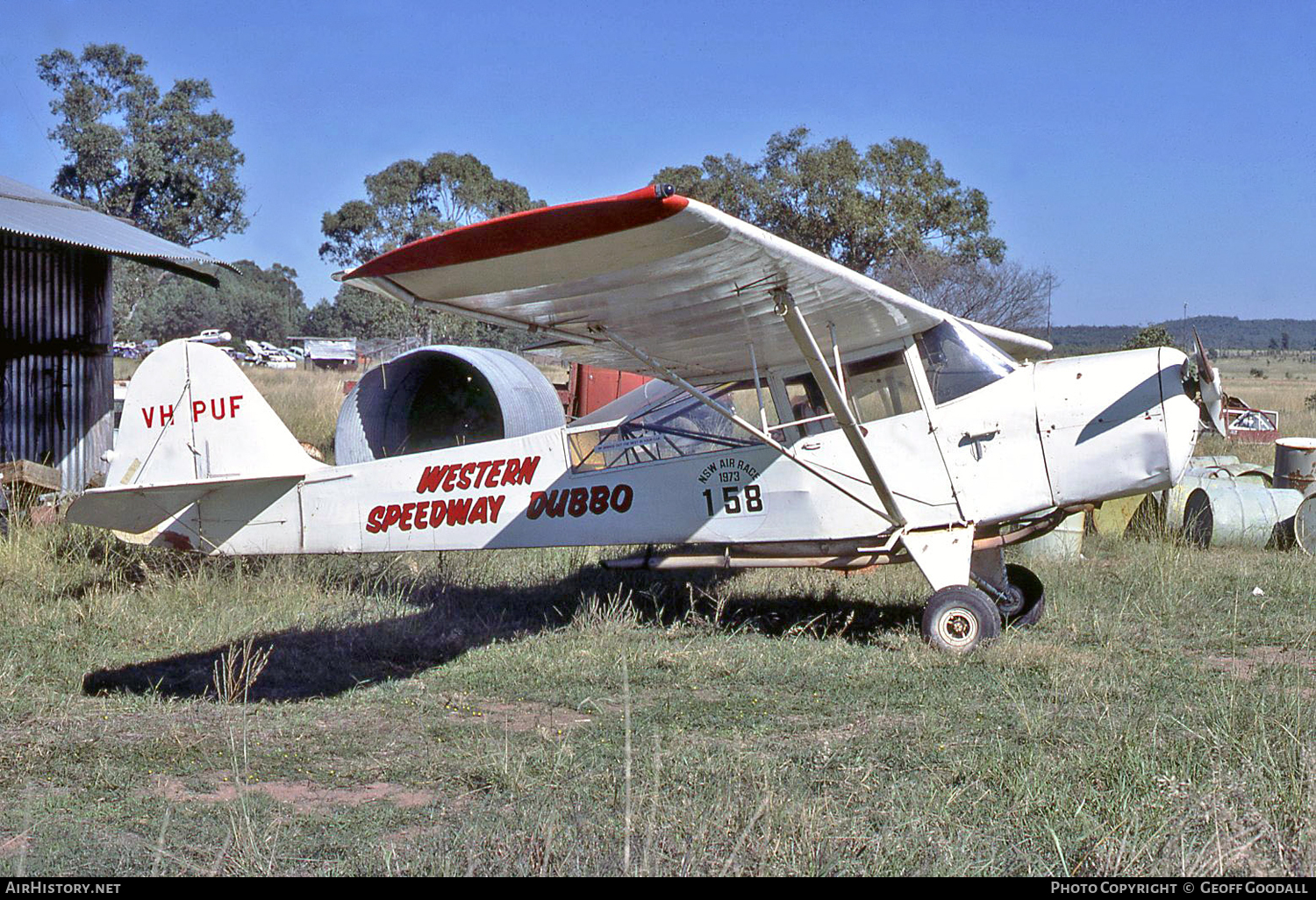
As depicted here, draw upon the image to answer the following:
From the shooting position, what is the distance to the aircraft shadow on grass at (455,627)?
5891mm

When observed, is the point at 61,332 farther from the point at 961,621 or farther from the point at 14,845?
the point at 961,621

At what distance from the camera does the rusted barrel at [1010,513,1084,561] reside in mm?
9320

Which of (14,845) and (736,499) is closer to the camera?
(14,845)

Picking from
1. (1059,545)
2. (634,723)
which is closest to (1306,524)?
(1059,545)

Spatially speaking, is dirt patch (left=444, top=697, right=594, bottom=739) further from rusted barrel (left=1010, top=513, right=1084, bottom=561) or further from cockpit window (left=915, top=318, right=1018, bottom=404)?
rusted barrel (left=1010, top=513, right=1084, bottom=561)

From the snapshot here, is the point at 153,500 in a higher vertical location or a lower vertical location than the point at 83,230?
lower

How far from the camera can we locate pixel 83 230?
11.4 metres

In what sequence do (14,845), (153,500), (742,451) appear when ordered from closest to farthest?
(14,845) → (742,451) → (153,500)

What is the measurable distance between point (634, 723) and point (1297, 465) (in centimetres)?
940

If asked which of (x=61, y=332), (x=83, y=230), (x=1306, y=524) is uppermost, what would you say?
(x=83, y=230)

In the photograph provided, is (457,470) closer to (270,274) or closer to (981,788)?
(981,788)

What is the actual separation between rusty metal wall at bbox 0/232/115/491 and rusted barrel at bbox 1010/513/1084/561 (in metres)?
9.58

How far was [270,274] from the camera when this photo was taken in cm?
8688
